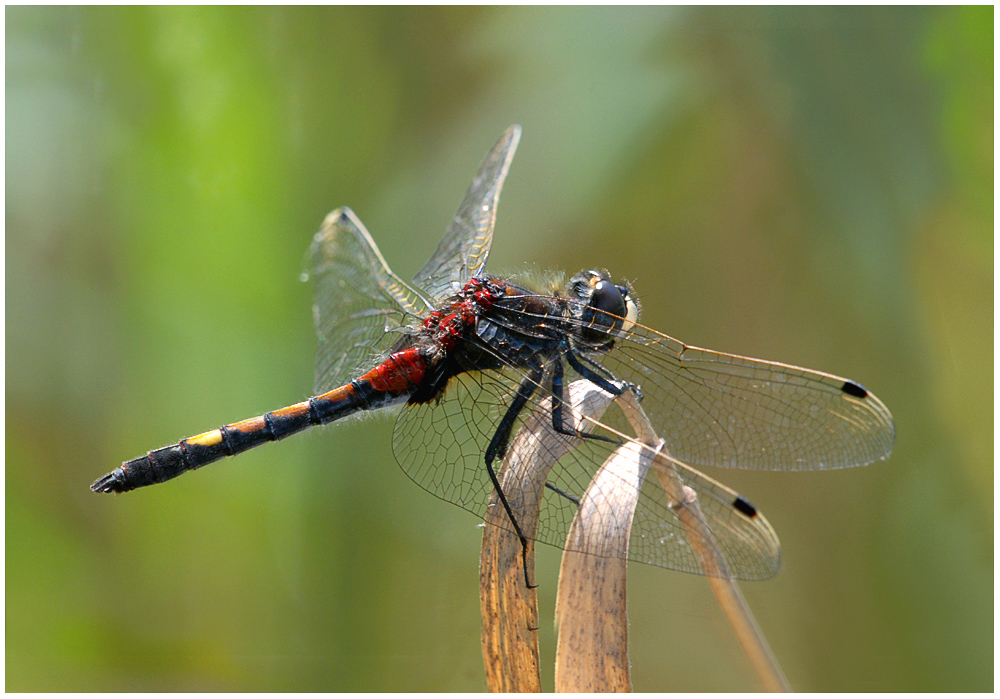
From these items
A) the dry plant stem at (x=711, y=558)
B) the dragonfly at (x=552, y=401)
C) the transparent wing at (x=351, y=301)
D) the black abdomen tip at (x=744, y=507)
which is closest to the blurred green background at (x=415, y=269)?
the transparent wing at (x=351, y=301)

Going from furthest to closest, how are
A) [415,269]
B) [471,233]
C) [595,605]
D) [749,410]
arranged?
1. [415,269]
2. [471,233]
3. [749,410]
4. [595,605]

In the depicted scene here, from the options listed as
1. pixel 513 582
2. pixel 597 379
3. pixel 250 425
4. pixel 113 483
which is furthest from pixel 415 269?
→ pixel 513 582

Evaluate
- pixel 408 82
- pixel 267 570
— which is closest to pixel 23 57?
pixel 408 82

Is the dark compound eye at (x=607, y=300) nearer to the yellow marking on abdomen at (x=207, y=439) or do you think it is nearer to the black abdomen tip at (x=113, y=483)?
the yellow marking on abdomen at (x=207, y=439)

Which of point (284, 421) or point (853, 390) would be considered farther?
point (284, 421)

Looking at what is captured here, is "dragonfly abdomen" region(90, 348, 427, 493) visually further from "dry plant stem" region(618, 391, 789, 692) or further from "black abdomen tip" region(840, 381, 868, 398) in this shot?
"black abdomen tip" region(840, 381, 868, 398)

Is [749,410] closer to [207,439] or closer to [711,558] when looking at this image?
[711,558]

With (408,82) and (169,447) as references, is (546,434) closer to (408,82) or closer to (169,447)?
(169,447)
